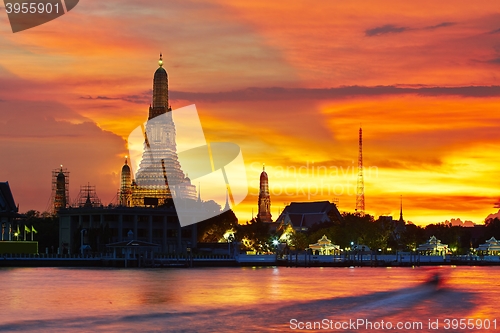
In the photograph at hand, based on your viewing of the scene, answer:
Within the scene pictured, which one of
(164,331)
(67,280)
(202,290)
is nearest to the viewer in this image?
(164,331)

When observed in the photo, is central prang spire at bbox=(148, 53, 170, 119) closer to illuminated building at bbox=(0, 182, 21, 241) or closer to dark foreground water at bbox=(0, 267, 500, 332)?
illuminated building at bbox=(0, 182, 21, 241)

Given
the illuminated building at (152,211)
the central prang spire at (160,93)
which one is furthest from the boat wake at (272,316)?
the central prang spire at (160,93)

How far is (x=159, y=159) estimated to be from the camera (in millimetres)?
178875

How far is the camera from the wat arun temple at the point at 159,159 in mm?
172125

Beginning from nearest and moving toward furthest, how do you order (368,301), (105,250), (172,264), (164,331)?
(164,331)
(368,301)
(172,264)
(105,250)

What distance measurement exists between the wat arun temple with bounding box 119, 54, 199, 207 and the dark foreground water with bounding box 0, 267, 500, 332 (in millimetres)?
98043

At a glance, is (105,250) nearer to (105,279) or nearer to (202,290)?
(105,279)

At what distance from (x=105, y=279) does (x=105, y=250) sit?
145 ft

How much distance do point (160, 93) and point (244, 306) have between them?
130726mm

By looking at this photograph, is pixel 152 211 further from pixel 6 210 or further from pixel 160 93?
pixel 160 93

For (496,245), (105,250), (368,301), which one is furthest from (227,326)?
(496,245)

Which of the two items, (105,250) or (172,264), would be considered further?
(105,250)

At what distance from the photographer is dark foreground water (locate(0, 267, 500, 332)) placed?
136 ft

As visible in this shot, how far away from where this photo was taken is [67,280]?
76.8 metres
